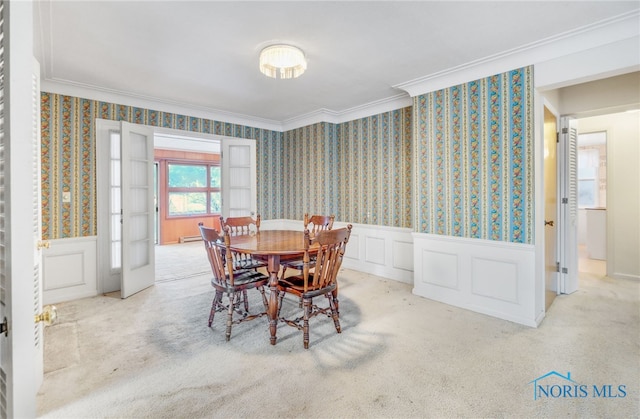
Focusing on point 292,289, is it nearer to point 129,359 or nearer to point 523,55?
point 129,359

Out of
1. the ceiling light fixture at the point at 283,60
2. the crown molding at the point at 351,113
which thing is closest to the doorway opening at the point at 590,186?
the crown molding at the point at 351,113

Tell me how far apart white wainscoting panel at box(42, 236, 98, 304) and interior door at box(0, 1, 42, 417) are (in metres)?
3.49

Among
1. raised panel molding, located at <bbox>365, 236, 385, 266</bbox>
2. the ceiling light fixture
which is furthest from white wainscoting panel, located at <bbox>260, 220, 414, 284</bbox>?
the ceiling light fixture

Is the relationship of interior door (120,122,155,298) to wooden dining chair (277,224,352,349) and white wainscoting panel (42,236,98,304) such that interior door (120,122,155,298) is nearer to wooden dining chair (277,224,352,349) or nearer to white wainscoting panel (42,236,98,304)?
white wainscoting panel (42,236,98,304)

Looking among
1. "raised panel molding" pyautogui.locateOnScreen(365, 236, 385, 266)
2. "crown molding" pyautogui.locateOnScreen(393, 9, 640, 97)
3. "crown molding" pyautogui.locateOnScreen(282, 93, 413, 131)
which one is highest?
"crown molding" pyautogui.locateOnScreen(282, 93, 413, 131)

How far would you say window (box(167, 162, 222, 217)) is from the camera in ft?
25.6

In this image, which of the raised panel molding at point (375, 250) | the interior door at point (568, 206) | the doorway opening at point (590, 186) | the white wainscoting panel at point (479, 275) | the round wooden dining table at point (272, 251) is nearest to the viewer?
the round wooden dining table at point (272, 251)

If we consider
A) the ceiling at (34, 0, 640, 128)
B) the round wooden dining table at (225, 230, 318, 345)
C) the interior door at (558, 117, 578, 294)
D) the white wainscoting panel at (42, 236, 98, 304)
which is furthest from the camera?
the interior door at (558, 117, 578, 294)

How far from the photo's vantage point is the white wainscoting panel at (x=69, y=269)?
3.45m

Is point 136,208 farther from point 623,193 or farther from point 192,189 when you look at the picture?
point 623,193

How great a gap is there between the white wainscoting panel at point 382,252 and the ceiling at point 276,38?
1935mm

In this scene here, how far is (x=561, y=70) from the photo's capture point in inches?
104

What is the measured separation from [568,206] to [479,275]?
5.11 ft

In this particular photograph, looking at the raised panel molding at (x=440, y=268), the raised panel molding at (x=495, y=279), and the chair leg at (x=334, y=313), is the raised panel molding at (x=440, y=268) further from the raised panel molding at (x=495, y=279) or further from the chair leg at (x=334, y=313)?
the chair leg at (x=334, y=313)
